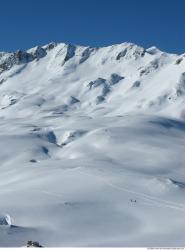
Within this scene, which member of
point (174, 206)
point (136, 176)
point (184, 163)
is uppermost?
point (184, 163)

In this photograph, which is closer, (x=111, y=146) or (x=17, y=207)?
(x=17, y=207)

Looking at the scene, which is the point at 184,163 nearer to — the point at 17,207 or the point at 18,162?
the point at 18,162

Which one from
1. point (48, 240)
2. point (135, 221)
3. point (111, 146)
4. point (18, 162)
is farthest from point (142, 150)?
point (48, 240)

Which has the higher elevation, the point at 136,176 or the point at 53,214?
the point at 136,176

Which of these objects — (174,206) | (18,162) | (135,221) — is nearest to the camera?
(135,221)

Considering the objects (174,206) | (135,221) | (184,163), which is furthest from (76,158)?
(135,221)

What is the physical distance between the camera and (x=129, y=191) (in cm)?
7656

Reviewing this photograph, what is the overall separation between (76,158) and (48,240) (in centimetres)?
7322

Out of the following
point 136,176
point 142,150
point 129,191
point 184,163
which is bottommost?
point 129,191

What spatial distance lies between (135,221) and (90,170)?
33.6 metres

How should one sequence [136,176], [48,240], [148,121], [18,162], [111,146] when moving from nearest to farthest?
[48,240] < [136,176] < [18,162] < [111,146] < [148,121]

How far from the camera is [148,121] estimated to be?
16988 cm

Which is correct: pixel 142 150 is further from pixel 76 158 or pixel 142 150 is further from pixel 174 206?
pixel 174 206

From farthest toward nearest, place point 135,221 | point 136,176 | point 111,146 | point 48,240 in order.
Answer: point 111,146, point 136,176, point 135,221, point 48,240
